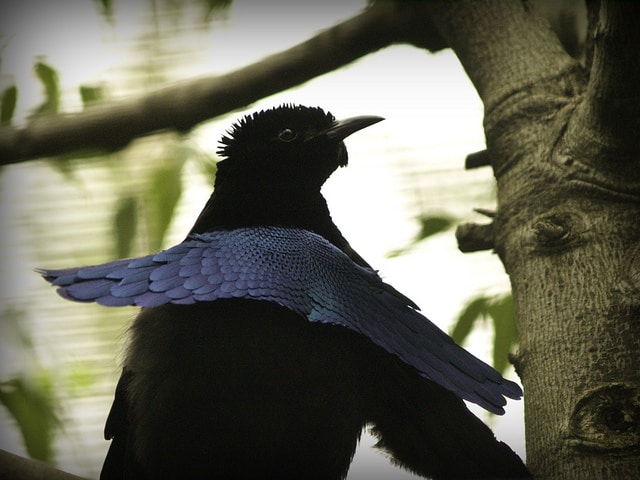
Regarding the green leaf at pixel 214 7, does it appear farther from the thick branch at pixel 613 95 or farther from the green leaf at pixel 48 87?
the thick branch at pixel 613 95

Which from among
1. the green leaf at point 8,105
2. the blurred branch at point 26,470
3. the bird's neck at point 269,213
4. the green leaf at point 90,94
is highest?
the green leaf at point 90,94

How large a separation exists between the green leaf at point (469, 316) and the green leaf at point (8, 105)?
1.84 metres

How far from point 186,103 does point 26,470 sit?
1712 millimetres

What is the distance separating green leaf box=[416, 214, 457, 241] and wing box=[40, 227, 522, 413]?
88cm

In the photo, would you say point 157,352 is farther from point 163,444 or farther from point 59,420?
point 59,420

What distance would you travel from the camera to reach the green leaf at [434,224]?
3.56m

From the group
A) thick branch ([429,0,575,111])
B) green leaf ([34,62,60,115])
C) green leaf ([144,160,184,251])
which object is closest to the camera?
thick branch ([429,0,575,111])

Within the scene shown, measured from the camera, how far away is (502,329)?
3211 millimetres

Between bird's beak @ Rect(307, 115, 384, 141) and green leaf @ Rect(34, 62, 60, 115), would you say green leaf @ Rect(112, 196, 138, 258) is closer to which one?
green leaf @ Rect(34, 62, 60, 115)

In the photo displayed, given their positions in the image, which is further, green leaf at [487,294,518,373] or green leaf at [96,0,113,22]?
green leaf at [96,0,113,22]

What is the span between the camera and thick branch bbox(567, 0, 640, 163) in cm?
224

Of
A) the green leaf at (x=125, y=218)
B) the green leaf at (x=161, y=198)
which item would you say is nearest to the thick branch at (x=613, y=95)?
the green leaf at (x=161, y=198)

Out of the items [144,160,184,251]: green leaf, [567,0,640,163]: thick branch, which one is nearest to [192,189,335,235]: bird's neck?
[144,160,184,251]: green leaf

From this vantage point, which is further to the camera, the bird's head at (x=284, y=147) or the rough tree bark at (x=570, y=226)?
the bird's head at (x=284, y=147)
